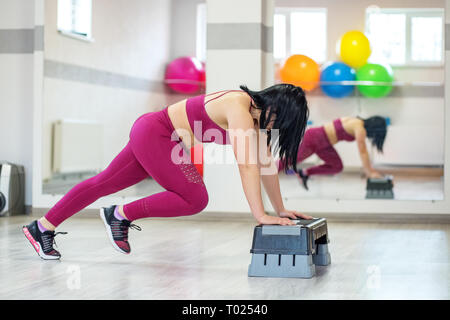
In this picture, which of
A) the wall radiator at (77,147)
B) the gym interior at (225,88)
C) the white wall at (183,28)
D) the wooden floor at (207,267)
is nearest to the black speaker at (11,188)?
the gym interior at (225,88)

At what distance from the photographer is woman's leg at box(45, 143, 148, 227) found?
2.88 meters

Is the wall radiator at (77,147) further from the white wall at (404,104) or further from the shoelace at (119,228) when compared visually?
the shoelace at (119,228)

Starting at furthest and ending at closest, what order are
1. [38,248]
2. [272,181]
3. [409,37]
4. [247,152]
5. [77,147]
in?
[77,147] → [409,37] → [38,248] → [272,181] → [247,152]

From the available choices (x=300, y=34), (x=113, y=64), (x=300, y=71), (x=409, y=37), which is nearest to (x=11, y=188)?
(x=113, y=64)

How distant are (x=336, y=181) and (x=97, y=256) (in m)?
2.33

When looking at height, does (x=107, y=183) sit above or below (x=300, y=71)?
below

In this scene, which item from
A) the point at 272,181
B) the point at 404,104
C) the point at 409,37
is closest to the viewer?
the point at 272,181

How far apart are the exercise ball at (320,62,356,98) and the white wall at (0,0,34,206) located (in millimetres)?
2327

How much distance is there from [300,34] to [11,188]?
251 cm

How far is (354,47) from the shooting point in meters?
4.79

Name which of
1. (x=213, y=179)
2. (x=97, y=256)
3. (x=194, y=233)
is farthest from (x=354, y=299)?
(x=213, y=179)

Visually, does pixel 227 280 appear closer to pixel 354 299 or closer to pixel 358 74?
pixel 354 299

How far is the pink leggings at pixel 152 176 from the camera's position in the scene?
2781 millimetres

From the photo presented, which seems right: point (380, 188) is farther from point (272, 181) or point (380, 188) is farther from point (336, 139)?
point (272, 181)
